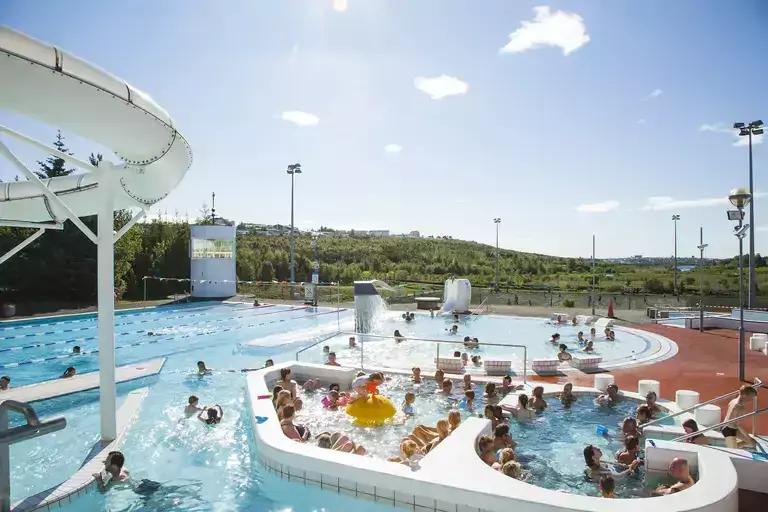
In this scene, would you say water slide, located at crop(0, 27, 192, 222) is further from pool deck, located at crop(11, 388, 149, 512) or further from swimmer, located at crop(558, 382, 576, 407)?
swimmer, located at crop(558, 382, 576, 407)

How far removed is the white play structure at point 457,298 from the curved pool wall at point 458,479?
16.6m

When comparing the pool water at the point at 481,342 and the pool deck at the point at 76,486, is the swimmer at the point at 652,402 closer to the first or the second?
the pool water at the point at 481,342

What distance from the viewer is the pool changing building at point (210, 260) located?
29.5 m

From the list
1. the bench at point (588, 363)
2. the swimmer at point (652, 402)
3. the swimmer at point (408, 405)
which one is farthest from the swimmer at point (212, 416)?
the bench at point (588, 363)

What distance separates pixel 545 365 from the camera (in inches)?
491

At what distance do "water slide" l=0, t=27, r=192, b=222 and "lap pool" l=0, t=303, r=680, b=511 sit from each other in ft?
12.5

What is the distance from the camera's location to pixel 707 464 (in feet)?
18.9

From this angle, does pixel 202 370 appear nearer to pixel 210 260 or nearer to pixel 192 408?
pixel 192 408

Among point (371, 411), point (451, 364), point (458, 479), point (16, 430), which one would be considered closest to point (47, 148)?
point (16, 430)

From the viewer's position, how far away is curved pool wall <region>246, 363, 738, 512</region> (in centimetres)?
496

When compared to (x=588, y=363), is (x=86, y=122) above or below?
above

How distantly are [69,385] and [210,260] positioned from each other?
1941 cm

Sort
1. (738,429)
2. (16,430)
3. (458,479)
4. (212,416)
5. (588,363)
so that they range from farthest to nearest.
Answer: (588,363) < (212,416) < (738,429) < (458,479) < (16,430)

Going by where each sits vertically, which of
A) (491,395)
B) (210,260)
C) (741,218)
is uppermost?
(741,218)
